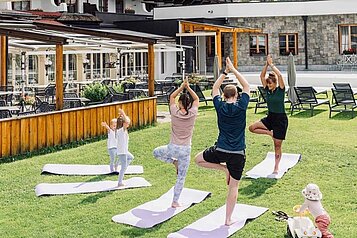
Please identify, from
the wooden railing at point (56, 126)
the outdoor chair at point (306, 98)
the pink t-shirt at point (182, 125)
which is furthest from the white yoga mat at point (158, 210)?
the outdoor chair at point (306, 98)

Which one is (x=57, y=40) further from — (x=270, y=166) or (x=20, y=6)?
(x=20, y=6)

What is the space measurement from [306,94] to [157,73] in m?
17.1

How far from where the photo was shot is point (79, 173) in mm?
9594

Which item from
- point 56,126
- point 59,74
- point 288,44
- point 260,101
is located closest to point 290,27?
point 288,44

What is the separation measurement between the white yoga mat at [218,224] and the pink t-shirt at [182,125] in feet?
3.40

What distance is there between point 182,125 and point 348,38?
97.1 ft

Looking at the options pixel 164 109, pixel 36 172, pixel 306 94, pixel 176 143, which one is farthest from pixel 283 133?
pixel 164 109

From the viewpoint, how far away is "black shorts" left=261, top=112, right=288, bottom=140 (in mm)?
8820

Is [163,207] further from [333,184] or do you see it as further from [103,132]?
[103,132]

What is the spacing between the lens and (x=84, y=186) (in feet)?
28.3

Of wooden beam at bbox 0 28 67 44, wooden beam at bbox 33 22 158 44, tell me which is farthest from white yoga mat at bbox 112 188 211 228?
wooden beam at bbox 33 22 158 44

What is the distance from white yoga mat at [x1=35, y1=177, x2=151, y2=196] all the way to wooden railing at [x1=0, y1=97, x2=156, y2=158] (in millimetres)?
2591

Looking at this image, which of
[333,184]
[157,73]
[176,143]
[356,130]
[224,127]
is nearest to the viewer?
[224,127]

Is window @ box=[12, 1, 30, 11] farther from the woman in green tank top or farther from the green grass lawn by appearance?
the woman in green tank top
